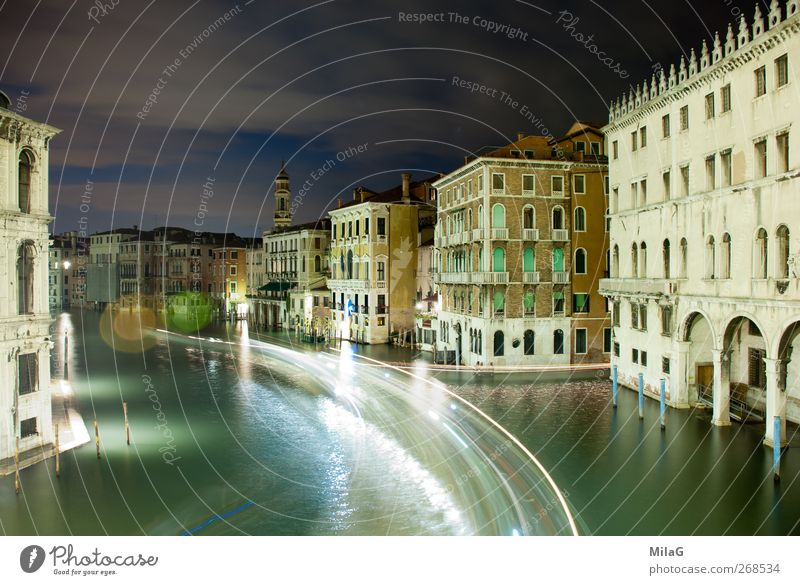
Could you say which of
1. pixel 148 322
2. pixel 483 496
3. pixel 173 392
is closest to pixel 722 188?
pixel 483 496

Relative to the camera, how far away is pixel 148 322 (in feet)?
191

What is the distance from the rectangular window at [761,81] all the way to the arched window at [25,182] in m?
17.4

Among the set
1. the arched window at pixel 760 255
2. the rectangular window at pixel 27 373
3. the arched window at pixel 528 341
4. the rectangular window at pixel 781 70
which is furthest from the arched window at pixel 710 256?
the rectangular window at pixel 27 373

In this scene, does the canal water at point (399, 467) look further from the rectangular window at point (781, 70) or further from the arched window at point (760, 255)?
the rectangular window at point (781, 70)

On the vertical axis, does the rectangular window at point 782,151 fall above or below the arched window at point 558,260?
above

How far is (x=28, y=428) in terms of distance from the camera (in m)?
14.8

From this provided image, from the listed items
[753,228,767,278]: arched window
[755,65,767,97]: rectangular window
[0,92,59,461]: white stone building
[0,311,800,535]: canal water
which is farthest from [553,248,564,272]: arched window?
[0,92,59,461]: white stone building

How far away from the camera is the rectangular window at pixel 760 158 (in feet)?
54.2

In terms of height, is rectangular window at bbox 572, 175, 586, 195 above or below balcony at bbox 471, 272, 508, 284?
above

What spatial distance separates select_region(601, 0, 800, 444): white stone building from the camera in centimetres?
1563

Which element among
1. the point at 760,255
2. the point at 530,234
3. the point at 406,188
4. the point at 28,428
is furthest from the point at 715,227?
the point at 406,188
